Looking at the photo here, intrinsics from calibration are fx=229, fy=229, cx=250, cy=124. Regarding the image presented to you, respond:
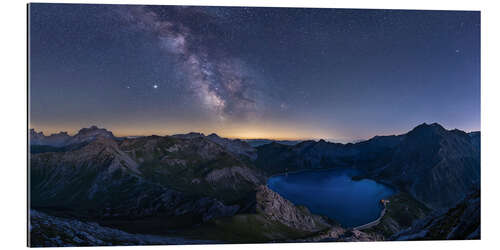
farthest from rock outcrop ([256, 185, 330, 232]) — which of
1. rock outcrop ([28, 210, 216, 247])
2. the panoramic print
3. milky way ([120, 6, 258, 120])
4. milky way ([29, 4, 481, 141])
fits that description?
rock outcrop ([28, 210, 216, 247])

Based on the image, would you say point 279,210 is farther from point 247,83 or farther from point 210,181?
point 210,181

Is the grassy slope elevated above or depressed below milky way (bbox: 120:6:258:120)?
below

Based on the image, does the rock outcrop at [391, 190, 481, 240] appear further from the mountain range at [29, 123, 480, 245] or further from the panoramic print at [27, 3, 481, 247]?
the mountain range at [29, 123, 480, 245]

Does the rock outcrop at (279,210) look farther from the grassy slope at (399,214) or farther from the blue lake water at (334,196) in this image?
the grassy slope at (399,214)

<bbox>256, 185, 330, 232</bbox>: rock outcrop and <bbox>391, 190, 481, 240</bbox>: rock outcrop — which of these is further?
<bbox>256, 185, 330, 232</bbox>: rock outcrop
